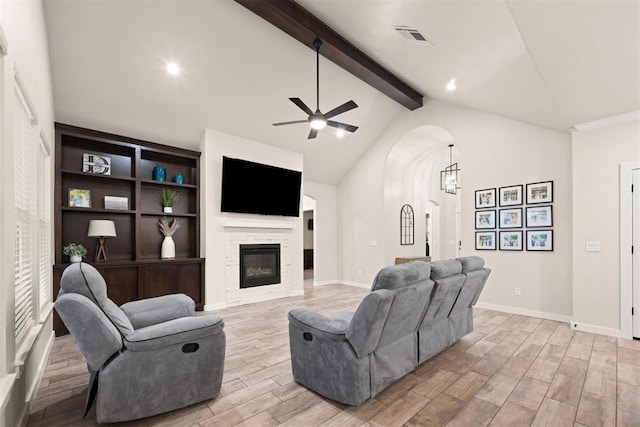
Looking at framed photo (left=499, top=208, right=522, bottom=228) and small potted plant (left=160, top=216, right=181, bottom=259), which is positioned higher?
framed photo (left=499, top=208, right=522, bottom=228)

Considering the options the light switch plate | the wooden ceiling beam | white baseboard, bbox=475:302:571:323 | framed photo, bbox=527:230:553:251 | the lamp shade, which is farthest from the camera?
framed photo, bbox=527:230:553:251

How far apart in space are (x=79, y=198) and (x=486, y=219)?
6.26 metres

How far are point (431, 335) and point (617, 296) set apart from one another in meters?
2.70

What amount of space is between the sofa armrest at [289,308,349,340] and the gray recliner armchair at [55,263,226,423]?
588 mm

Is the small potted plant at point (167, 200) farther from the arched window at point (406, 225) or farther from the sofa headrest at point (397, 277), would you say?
the arched window at point (406, 225)

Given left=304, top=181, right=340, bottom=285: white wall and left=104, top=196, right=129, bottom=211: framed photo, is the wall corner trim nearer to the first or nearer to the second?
left=104, top=196, right=129, bottom=211: framed photo

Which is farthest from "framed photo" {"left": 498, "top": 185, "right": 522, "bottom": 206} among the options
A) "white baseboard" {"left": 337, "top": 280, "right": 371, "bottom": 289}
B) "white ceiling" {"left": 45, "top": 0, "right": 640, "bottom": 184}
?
"white baseboard" {"left": 337, "top": 280, "right": 371, "bottom": 289}

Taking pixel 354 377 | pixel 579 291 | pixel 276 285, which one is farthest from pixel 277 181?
pixel 579 291

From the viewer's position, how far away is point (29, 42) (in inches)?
90.6

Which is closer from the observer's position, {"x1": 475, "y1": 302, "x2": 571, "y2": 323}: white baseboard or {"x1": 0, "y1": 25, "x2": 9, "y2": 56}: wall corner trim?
{"x1": 0, "y1": 25, "x2": 9, "y2": 56}: wall corner trim

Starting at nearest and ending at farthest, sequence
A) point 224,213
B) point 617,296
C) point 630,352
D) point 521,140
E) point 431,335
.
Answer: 1. point 431,335
2. point 630,352
3. point 617,296
4. point 521,140
5. point 224,213

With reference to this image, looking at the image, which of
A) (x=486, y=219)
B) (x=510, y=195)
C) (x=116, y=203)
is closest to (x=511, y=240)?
(x=486, y=219)

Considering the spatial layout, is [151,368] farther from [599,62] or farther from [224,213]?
[599,62]

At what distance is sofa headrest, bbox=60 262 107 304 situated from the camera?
1.99 m
